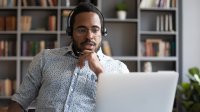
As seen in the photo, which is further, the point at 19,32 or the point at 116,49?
the point at 116,49

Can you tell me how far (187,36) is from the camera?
4.27 metres

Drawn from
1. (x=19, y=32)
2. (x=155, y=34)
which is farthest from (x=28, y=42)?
(x=155, y=34)

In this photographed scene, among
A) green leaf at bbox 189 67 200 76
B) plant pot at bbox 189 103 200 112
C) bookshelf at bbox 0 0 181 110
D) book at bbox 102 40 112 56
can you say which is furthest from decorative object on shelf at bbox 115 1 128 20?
plant pot at bbox 189 103 200 112

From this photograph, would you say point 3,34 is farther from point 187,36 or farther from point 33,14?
point 187,36

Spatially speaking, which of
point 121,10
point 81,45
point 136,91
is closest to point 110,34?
point 121,10

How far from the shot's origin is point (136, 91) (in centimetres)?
89

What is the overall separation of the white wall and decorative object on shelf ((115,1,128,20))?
0.80 metres

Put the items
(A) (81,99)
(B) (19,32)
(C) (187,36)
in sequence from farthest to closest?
(C) (187,36)
(B) (19,32)
(A) (81,99)

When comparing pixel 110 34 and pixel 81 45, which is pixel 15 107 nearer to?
pixel 81 45

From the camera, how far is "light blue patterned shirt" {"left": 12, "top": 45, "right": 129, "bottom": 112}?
4.32ft

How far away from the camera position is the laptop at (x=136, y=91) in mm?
884

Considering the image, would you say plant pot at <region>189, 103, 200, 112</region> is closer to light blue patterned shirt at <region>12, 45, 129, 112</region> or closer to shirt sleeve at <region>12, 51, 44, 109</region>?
light blue patterned shirt at <region>12, 45, 129, 112</region>

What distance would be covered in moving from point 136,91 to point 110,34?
11.4 feet

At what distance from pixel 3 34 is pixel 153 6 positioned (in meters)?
2.05
